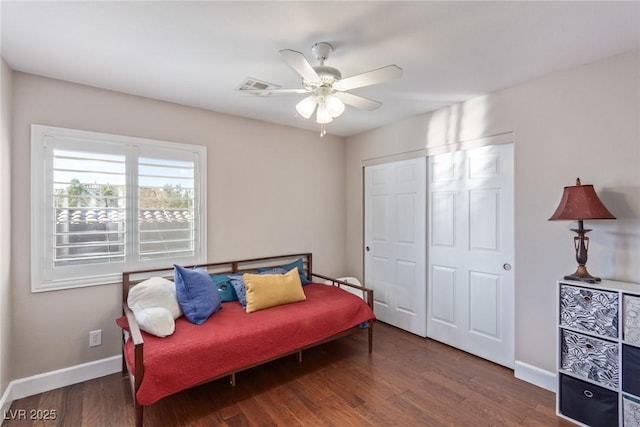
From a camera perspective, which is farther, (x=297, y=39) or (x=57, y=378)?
(x=57, y=378)

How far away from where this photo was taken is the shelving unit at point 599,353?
181 cm

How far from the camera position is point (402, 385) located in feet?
8.03

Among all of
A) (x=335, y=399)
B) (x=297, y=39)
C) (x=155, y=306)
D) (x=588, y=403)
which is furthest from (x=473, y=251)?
(x=155, y=306)

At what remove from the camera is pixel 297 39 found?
6.18 ft

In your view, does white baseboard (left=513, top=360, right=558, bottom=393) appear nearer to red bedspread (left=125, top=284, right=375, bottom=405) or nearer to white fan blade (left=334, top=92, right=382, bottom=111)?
red bedspread (left=125, top=284, right=375, bottom=405)

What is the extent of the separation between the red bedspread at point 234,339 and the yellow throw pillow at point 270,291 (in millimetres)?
69

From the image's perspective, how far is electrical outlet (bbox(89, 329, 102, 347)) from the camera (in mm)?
2546

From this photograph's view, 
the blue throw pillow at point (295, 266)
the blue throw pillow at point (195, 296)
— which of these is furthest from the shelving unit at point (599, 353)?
the blue throw pillow at point (195, 296)

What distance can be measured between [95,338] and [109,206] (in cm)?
113

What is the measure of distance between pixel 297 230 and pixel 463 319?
2.11 m

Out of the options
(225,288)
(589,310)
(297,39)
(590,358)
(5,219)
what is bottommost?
(590,358)

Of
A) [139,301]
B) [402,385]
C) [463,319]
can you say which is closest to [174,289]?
[139,301]

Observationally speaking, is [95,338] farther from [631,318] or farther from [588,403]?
[631,318]

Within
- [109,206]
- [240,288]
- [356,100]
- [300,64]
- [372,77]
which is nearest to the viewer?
[300,64]
